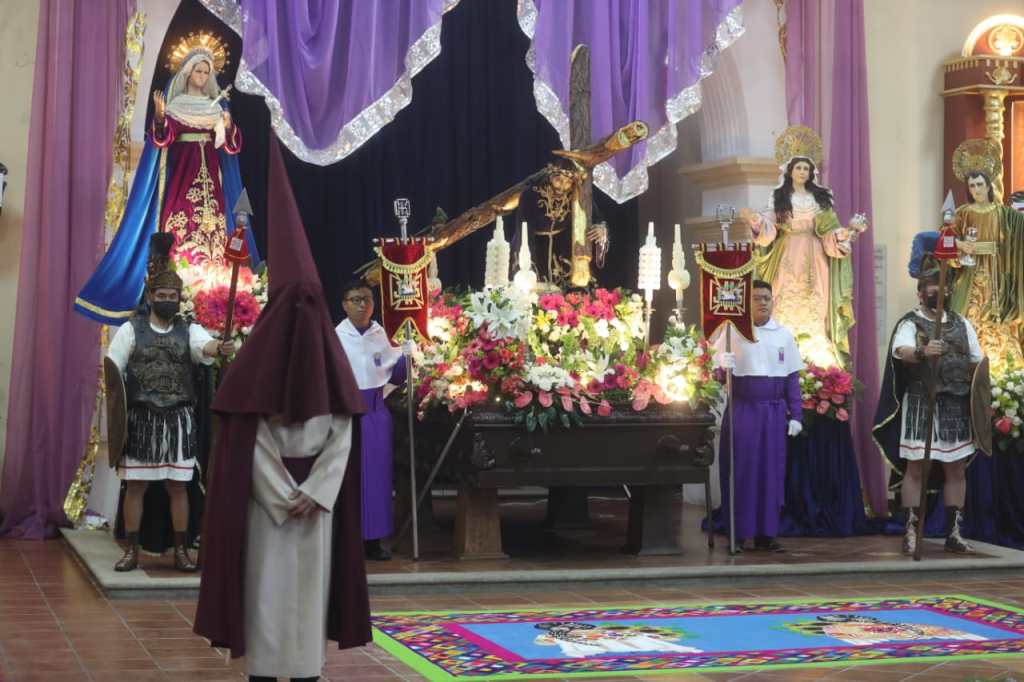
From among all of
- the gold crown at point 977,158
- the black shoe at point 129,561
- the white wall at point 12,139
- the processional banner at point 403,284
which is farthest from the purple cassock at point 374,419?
the gold crown at point 977,158

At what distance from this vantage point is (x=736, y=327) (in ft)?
31.0

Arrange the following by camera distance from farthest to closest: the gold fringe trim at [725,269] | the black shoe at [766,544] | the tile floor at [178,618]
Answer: the black shoe at [766,544]
the gold fringe trim at [725,269]
the tile floor at [178,618]

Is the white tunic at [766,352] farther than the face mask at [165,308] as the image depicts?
Yes

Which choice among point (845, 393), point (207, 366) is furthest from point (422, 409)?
Result: point (845, 393)

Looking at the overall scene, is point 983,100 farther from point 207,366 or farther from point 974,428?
point 207,366

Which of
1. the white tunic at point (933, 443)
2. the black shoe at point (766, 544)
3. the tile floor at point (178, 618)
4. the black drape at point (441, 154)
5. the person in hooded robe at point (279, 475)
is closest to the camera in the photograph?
the person in hooded robe at point (279, 475)

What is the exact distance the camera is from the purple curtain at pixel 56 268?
32.0 ft

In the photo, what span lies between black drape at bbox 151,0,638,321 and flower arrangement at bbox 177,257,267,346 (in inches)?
106

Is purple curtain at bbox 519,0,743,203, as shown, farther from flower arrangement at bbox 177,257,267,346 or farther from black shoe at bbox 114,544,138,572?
black shoe at bbox 114,544,138,572

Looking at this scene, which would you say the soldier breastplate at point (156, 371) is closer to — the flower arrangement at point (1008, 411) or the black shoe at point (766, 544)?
the black shoe at point (766, 544)

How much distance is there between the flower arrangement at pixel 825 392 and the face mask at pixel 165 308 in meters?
4.19

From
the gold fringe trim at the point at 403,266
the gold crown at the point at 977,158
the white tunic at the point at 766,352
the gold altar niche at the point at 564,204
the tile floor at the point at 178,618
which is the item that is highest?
the gold crown at the point at 977,158

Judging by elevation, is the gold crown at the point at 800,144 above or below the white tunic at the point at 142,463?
above

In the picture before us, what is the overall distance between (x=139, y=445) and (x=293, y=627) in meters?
3.27
